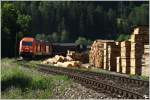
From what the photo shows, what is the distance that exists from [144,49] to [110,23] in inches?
5252

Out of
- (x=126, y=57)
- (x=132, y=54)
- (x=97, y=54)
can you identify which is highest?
(x=132, y=54)

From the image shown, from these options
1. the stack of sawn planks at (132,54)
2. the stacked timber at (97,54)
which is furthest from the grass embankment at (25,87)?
the stacked timber at (97,54)

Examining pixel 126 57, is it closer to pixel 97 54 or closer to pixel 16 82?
pixel 97 54

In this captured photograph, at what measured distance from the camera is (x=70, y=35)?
158250 mm

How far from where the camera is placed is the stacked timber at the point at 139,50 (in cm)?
2717

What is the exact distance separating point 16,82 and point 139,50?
39.9 feet

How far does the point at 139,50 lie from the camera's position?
28016mm

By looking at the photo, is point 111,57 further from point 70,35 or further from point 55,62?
point 70,35

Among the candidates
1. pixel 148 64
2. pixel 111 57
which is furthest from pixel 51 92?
pixel 111 57

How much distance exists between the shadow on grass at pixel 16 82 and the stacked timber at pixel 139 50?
9949 mm

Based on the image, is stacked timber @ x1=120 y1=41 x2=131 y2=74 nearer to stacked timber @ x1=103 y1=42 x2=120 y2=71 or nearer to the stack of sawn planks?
the stack of sawn planks

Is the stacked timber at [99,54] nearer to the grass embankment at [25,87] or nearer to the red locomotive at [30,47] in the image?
the red locomotive at [30,47]

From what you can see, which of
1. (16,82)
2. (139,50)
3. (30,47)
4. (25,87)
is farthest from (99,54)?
(25,87)

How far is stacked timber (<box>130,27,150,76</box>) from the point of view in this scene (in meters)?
27.2
